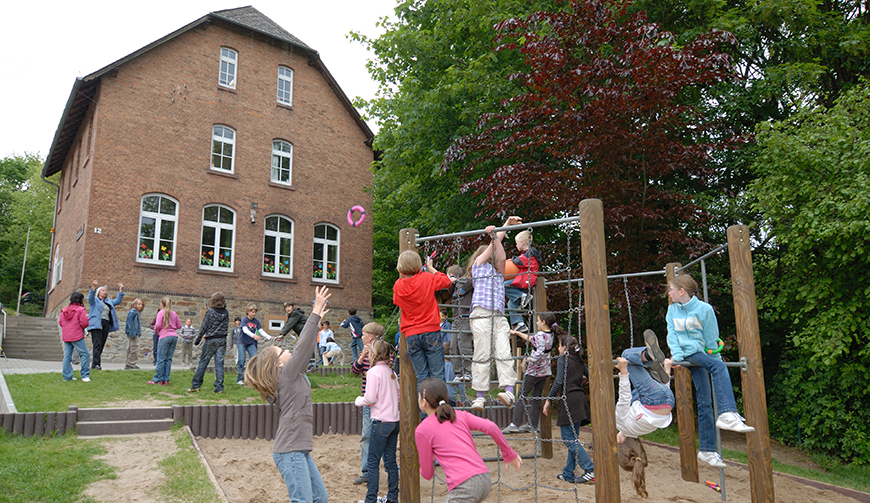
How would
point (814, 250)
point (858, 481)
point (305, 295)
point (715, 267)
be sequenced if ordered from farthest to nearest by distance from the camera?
point (305, 295) → point (715, 267) → point (814, 250) → point (858, 481)

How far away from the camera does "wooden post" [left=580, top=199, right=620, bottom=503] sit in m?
4.73

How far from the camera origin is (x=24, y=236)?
43406 millimetres

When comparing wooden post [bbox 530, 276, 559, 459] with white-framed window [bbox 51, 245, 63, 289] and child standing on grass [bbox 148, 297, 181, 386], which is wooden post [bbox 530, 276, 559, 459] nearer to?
child standing on grass [bbox 148, 297, 181, 386]

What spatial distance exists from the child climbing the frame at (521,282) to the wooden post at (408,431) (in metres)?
1.87

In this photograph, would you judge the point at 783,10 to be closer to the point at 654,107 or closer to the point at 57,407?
the point at 654,107

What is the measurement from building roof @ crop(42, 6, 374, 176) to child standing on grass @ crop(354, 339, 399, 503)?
1618 cm

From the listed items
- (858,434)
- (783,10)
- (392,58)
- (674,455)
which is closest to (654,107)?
(783,10)

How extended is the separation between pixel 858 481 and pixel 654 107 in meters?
6.75

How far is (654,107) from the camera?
10.4 meters

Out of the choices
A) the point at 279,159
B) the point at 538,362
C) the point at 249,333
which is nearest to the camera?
the point at 538,362

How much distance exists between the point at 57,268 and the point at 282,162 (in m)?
9.91

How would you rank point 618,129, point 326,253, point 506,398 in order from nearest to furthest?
point 506,398 → point 618,129 → point 326,253

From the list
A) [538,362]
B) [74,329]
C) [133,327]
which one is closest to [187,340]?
[133,327]

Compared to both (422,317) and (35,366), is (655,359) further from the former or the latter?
(35,366)
